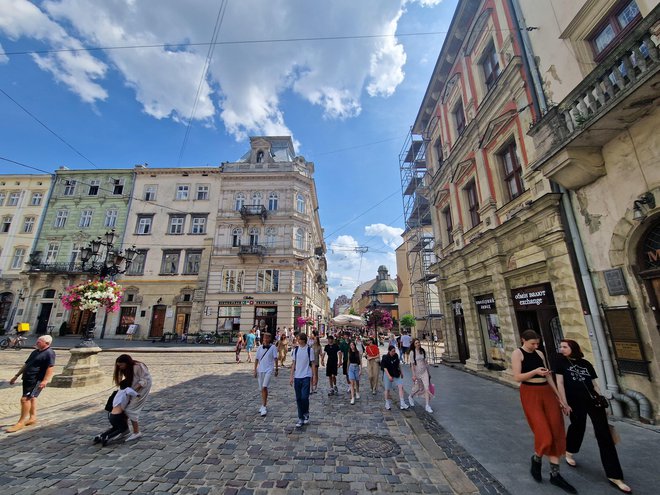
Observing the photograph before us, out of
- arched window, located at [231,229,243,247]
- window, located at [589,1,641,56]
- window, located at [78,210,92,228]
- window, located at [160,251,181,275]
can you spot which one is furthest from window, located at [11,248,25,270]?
window, located at [589,1,641,56]

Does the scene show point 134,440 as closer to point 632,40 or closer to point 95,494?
point 95,494

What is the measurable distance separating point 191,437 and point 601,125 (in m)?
9.66

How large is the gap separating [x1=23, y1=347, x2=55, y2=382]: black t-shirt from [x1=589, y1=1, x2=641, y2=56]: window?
13.5m

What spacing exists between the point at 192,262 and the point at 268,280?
773 cm

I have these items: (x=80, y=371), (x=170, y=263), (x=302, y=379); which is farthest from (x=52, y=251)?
(x=302, y=379)

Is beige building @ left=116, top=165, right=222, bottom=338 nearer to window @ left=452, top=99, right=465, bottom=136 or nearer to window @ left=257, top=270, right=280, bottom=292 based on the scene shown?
window @ left=257, top=270, right=280, bottom=292

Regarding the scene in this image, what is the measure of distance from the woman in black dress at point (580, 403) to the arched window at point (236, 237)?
2571 cm

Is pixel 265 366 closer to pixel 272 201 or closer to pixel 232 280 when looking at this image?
pixel 232 280

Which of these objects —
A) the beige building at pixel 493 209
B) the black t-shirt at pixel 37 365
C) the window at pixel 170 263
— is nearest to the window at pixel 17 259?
the window at pixel 170 263

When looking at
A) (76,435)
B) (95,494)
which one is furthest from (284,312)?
(95,494)

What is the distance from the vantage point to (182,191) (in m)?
28.9

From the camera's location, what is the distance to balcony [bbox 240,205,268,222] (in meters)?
26.2

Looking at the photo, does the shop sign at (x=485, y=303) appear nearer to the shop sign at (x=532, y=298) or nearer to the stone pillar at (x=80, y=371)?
the shop sign at (x=532, y=298)

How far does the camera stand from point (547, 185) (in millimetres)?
7473
